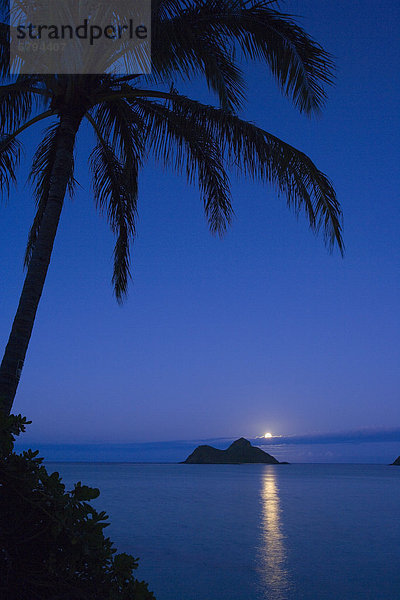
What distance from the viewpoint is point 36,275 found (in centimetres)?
589

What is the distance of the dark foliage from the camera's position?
223 cm

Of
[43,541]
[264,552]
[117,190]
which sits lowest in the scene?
[264,552]

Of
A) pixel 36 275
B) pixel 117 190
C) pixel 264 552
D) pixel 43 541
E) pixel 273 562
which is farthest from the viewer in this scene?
pixel 264 552

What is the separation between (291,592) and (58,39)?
1181cm

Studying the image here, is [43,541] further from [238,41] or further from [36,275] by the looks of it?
[238,41]

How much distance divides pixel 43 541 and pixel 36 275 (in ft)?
13.3

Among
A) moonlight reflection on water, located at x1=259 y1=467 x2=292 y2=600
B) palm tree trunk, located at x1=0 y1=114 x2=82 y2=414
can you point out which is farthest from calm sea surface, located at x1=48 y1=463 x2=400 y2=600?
palm tree trunk, located at x1=0 y1=114 x2=82 y2=414

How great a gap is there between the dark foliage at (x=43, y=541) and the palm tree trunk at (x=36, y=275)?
2.82 m

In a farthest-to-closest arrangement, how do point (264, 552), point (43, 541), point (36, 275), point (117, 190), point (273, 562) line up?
1. point (264, 552)
2. point (273, 562)
3. point (117, 190)
4. point (36, 275)
5. point (43, 541)

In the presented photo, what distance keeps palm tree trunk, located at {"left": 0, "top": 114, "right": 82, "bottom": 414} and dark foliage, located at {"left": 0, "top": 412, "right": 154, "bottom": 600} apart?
2819 millimetres

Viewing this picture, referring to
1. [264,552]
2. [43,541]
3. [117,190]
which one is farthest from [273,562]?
[43,541]

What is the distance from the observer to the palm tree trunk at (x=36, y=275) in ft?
17.6

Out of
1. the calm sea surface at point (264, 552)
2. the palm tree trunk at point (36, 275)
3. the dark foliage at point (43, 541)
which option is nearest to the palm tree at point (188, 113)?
the palm tree trunk at point (36, 275)

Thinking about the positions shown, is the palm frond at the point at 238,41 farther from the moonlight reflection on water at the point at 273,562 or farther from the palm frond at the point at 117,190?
the moonlight reflection on water at the point at 273,562
